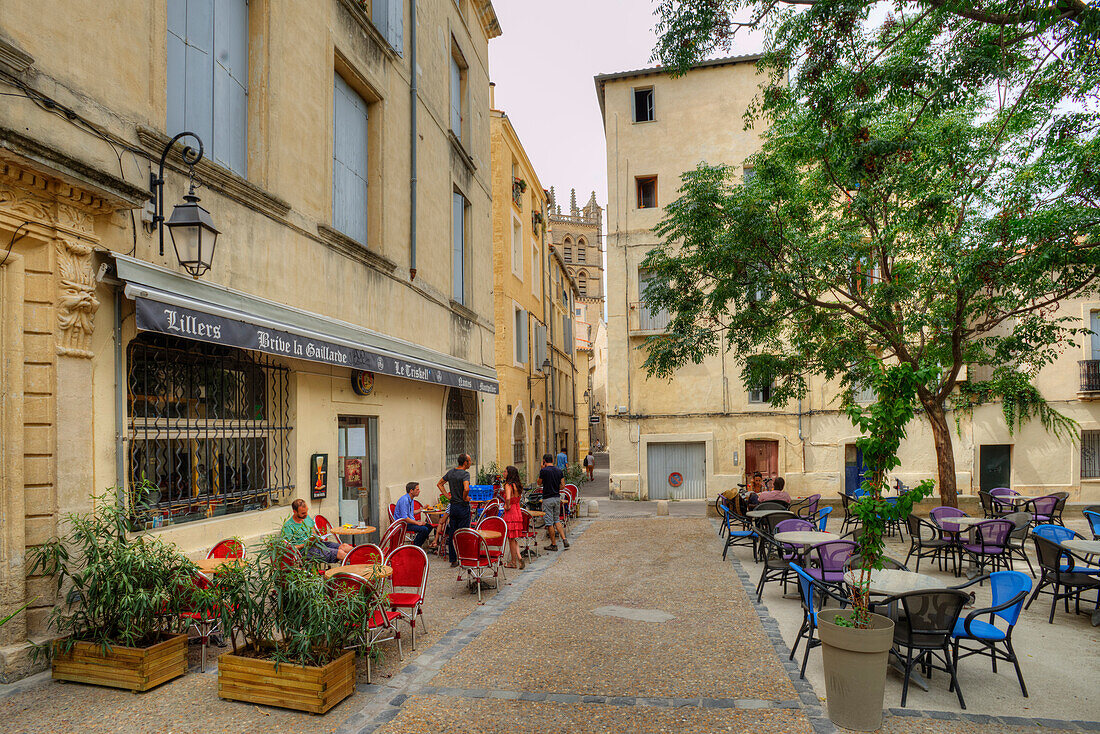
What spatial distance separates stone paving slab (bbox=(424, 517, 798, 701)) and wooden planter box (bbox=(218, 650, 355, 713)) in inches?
36.9

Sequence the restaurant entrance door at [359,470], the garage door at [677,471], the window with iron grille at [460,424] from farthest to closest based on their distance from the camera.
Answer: the garage door at [677,471], the window with iron grille at [460,424], the restaurant entrance door at [359,470]

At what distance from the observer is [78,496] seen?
5.48m

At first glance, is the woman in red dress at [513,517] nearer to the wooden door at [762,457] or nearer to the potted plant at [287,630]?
the potted plant at [287,630]

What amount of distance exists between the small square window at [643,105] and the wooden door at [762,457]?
36.7ft

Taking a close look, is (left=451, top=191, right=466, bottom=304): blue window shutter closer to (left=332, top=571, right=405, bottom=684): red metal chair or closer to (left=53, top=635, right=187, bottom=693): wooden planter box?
(left=332, top=571, right=405, bottom=684): red metal chair

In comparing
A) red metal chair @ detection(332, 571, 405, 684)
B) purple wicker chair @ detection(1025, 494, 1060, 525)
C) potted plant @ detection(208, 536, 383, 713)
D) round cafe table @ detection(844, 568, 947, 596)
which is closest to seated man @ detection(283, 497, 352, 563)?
red metal chair @ detection(332, 571, 405, 684)

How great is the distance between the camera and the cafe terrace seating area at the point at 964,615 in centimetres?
504

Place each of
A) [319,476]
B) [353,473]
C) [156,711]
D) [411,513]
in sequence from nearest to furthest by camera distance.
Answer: [156,711]
[319,476]
[411,513]
[353,473]

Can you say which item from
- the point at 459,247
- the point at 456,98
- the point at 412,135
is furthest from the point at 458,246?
the point at 412,135

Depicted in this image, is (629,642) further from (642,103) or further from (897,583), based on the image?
(642,103)

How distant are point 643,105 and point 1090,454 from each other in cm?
1738

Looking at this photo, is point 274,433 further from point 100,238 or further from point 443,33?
point 443,33

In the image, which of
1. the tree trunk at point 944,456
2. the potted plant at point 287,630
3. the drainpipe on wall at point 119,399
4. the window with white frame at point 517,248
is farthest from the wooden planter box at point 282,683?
the window with white frame at point 517,248

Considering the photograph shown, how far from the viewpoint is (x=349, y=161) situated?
11141 millimetres
